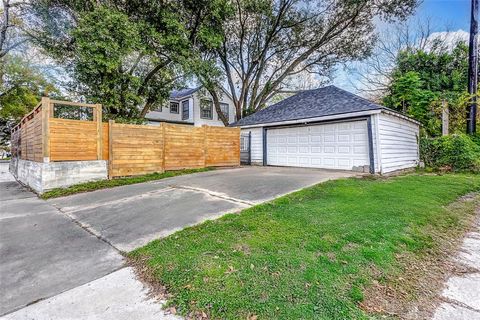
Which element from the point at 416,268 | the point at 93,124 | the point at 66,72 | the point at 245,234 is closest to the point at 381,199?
the point at 416,268

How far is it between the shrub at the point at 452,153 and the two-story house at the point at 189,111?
14632mm

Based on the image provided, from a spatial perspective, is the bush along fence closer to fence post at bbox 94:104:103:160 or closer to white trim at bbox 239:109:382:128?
fence post at bbox 94:104:103:160

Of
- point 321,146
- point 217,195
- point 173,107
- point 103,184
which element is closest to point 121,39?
point 103,184

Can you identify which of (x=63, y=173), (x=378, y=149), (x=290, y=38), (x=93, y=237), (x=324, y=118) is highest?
(x=290, y=38)

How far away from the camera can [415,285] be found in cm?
235

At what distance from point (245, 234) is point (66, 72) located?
1250 cm

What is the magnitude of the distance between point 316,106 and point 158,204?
27.9 feet

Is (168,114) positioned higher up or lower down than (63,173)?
higher up

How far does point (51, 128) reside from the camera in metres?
6.54

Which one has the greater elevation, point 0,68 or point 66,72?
point 0,68

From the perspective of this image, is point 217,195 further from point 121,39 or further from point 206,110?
point 206,110

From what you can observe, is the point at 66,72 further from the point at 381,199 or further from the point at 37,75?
the point at 381,199

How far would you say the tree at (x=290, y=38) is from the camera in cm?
1389

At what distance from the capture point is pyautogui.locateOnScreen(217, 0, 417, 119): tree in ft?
45.6
